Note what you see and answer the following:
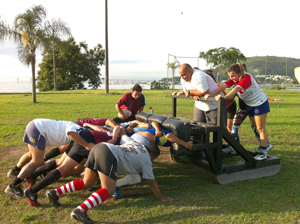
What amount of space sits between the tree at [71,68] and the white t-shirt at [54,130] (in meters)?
33.9

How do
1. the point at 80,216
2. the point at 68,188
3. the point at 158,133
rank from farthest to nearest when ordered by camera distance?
1. the point at 158,133
2. the point at 68,188
3. the point at 80,216

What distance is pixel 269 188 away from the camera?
3.94 metres

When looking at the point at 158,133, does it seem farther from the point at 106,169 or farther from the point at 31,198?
the point at 31,198

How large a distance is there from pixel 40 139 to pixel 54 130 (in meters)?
0.23

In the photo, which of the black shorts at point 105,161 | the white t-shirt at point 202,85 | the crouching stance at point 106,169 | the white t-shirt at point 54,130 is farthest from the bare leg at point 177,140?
the white t-shirt at point 54,130

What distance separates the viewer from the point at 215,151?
163 inches

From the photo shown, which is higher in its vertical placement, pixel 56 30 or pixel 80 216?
pixel 56 30

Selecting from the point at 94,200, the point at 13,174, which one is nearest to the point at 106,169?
the point at 94,200

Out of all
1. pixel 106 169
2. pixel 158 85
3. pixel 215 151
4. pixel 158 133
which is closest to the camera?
pixel 106 169

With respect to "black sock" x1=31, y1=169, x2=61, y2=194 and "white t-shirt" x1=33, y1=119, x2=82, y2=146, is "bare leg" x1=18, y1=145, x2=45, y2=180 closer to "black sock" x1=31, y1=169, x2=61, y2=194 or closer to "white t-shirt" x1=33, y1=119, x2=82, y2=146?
"white t-shirt" x1=33, y1=119, x2=82, y2=146

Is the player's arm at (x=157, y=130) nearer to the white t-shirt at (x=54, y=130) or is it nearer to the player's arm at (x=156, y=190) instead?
the player's arm at (x=156, y=190)

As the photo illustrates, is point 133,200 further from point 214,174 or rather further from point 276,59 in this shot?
point 276,59

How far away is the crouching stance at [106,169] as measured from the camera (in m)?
2.98

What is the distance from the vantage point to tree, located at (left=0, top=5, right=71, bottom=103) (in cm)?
1460
